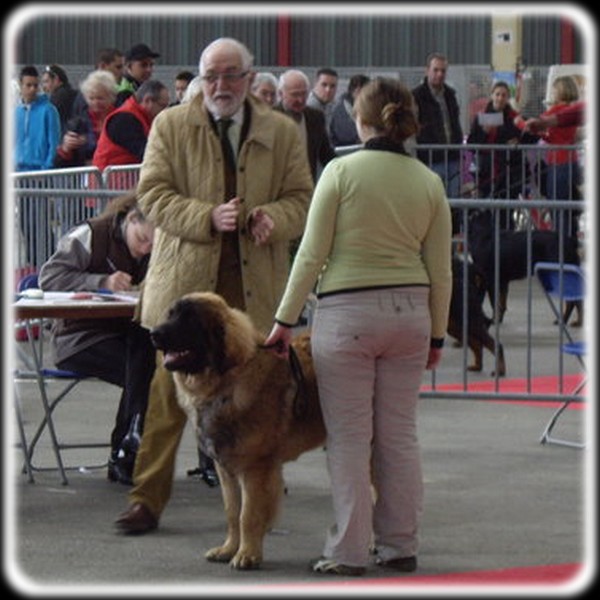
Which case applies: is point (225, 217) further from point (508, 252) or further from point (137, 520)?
point (508, 252)

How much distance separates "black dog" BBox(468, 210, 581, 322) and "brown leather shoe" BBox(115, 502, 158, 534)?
4771mm

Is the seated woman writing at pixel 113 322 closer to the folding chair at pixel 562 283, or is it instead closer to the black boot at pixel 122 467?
the black boot at pixel 122 467

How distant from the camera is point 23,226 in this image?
11234mm

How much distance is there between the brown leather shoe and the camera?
6.96 m

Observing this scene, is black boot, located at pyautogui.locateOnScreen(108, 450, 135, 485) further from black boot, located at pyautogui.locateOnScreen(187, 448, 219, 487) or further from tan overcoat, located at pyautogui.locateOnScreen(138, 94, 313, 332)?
tan overcoat, located at pyautogui.locateOnScreen(138, 94, 313, 332)

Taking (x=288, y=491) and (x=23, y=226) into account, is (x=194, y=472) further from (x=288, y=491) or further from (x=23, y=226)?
(x=23, y=226)

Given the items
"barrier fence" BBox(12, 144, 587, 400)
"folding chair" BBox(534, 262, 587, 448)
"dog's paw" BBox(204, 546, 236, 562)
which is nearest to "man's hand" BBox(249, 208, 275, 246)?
"dog's paw" BBox(204, 546, 236, 562)

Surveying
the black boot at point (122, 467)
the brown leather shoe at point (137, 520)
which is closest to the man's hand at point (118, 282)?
the black boot at point (122, 467)

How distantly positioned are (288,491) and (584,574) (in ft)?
12.7

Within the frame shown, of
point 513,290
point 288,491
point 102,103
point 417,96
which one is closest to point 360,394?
point 288,491

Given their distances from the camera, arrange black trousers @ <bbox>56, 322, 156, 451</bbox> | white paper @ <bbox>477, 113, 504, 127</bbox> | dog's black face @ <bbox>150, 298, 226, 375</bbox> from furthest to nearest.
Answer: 1. white paper @ <bbox>477, 113, 504, 127</bbox>
2. black trousers @ <bbox>56, 322, 156, 451</bbox>
3. dog's black face @ <bbox>150, 298, 226, 375</bbox>

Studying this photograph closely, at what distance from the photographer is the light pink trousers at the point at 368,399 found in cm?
608

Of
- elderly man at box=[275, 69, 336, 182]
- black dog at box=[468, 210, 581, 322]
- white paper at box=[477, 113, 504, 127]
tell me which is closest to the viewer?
elderly man at box=[275, 69, 336, 182]

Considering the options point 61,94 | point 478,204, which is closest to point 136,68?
point 61,94
